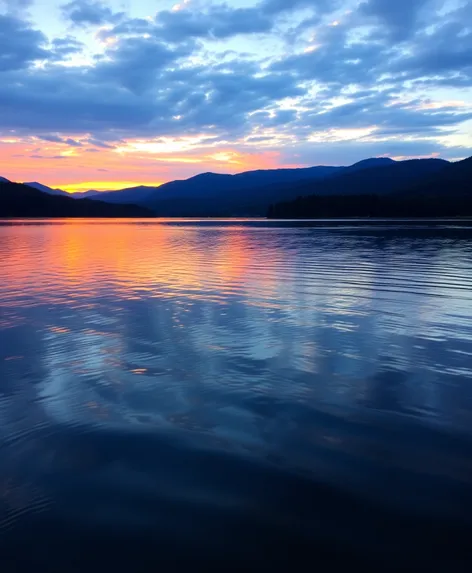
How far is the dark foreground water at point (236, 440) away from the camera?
548cm

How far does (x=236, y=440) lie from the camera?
7.91 metres

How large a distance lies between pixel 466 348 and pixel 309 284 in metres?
12.3

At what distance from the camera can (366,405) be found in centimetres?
922

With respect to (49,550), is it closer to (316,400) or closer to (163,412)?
(163,412)

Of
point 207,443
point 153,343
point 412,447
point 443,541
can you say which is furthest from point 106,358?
point 443,541

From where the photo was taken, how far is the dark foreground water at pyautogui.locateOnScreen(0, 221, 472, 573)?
548 cm

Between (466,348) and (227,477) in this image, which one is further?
(466,348)

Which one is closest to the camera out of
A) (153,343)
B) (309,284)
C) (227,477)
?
(227,477)

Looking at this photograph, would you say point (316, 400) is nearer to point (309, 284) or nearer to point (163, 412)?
point (163, 412)

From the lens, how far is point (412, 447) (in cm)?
755

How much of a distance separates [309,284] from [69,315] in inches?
484

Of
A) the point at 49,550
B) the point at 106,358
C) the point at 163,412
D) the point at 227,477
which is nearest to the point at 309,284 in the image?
the point at 106,358

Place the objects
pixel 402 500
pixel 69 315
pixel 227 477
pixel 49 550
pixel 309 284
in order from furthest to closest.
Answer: pixel 309 284, pixel 69 315, pixel 227 477, pixel 402 500, pixel 49 550

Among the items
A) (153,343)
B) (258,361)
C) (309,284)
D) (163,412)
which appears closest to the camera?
(163,412)
